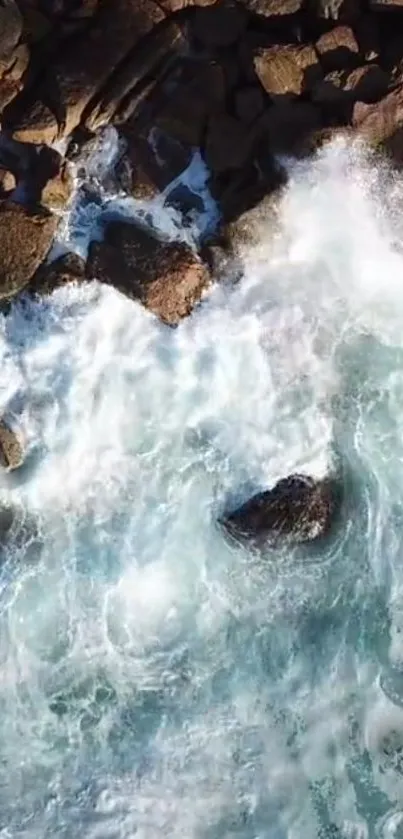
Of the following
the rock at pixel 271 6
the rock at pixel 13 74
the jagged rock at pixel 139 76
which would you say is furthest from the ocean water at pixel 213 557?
the rock at pixel 271 6

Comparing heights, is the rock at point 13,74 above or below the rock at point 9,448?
above

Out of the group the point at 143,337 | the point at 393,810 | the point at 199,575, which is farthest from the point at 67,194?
the point at 393,810

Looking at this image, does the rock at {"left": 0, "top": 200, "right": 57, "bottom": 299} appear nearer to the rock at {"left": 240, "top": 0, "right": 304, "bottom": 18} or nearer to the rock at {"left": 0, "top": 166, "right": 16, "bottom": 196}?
the rock at {"left": 0, "top": 166, "right": 16, "bottom": 196}

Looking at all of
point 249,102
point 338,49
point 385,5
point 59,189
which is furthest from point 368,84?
point 59,189

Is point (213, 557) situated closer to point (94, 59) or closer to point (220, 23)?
point (94, 59)

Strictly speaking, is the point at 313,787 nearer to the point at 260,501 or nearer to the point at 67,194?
the point at 260,501

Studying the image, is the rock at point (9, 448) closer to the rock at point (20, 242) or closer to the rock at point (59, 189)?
the rock at point (20, 242)

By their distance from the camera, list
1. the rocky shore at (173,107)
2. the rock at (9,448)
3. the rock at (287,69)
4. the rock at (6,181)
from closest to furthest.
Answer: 1. the rock at (287,69)
2. the rocky shore at (173,107)
3. the rock at (6,181)
4. the rock at (9,448)
